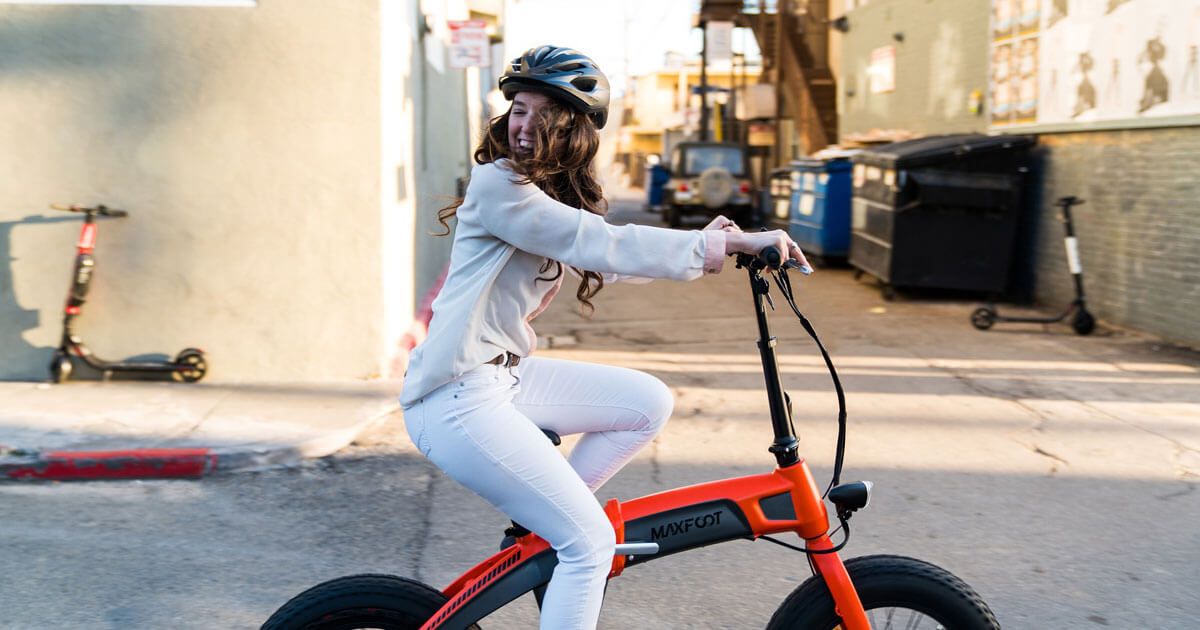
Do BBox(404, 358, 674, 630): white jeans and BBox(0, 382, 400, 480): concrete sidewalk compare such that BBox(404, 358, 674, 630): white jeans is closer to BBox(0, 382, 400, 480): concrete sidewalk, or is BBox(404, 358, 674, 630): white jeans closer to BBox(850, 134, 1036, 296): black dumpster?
BBox(0, 382, 400, 480): concrete sidewalk

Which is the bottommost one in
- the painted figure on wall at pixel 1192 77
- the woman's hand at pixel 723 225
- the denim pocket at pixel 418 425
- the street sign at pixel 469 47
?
the denim pocket at pixel 418 425

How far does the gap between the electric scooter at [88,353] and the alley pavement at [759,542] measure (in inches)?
66.8

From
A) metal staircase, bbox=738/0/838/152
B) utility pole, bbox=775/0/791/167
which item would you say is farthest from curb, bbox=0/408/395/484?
utility pole, bbox=775/0/791/167

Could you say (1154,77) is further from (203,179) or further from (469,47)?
(203,179)

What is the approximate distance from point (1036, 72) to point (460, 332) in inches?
455

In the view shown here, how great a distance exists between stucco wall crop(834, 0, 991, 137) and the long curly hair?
12.9 meters

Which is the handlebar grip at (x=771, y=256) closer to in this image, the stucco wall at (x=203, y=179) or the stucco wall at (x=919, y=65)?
the stucco wall at (x=203, y=179)

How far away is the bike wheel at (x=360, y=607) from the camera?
8.95 ft

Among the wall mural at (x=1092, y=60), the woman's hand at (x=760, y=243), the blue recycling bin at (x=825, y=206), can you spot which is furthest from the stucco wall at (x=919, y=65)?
the woman's hand at (x=760, y=243)

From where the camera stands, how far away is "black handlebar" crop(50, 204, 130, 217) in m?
7.59

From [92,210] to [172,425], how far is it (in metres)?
1.84

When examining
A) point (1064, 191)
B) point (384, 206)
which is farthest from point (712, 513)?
point (1064, 191)

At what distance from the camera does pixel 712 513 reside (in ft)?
8.79

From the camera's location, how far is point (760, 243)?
250 cm
